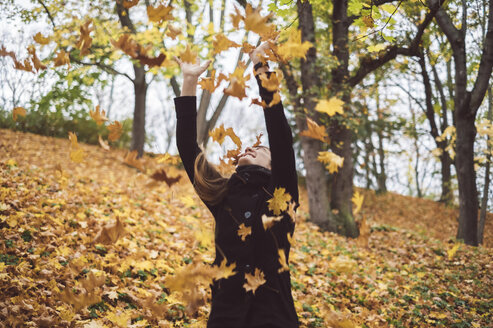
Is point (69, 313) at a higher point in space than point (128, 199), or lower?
lower

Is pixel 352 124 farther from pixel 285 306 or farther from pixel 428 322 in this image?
pixel 285 306

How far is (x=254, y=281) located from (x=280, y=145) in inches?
25.1

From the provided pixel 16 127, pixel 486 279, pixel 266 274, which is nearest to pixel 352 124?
pixel 486 279

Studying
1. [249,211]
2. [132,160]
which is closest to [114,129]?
[132,160]

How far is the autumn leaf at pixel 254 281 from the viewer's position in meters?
1.42

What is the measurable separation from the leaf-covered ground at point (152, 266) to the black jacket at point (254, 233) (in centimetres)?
28

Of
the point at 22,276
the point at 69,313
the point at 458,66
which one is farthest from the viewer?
the point at 458,66

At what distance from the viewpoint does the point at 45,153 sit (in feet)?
Answer: 32.3

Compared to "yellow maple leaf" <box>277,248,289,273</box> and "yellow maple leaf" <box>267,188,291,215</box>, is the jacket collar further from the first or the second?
"yellow maple leaf" <box>277,248,289,273</box>

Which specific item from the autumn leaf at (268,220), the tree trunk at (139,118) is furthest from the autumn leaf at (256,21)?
the tree trunk at (139,118)

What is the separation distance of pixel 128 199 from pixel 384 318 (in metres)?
4.95

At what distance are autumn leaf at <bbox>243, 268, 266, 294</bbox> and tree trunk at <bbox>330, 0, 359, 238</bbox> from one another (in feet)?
21.9

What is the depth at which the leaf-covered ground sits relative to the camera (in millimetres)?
2883

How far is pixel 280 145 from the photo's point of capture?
152 centimetres
